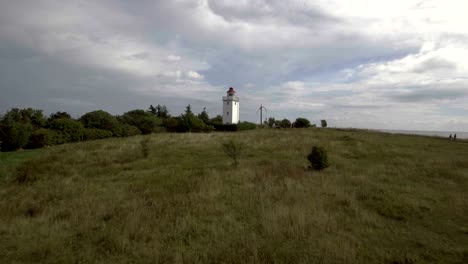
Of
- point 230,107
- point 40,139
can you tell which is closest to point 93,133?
point 40,139

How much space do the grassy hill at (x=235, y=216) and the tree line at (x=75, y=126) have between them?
43.7 ft

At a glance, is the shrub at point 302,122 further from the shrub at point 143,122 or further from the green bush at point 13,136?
the green bush at point 13,136

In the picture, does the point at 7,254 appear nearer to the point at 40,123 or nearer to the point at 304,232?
the point at 304,232

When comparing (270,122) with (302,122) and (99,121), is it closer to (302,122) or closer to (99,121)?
(302,122)

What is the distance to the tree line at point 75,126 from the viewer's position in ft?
77.2

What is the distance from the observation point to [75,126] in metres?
32.5

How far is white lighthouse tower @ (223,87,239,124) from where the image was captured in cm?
5172

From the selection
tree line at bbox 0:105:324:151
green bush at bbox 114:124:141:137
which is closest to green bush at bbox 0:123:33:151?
tree line at bbox 0:105:324:151

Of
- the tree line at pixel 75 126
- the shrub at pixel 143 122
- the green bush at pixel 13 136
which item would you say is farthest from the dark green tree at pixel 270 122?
the green bush at pixel 13 136

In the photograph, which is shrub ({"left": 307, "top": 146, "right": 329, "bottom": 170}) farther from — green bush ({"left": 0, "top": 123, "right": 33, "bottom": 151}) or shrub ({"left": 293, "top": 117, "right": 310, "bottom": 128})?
shrub ({"left": 293, "top": 117, "right": 310, "bottom": 128})

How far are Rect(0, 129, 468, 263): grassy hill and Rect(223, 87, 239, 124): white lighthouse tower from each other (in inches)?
1544

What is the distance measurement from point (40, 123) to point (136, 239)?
134 ft

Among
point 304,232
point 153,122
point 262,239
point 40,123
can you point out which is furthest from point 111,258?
point 153,122

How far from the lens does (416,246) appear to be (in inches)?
205
